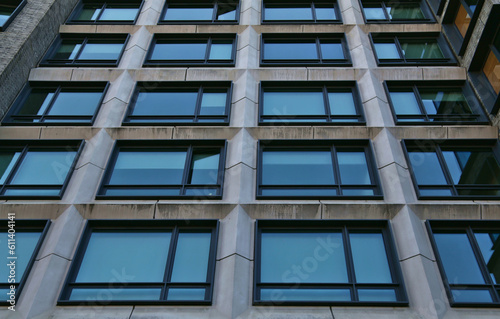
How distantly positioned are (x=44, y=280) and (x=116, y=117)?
6459 millimetres

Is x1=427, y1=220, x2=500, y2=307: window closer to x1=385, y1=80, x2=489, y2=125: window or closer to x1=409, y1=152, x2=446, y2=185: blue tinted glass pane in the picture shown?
x1=409, y1=152, x2=446, y2=185: blue tinted glass pane

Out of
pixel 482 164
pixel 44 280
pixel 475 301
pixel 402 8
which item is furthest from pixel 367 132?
pixel 44 280

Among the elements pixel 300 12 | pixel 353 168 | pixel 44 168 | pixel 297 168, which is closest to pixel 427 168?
pixel 353 168

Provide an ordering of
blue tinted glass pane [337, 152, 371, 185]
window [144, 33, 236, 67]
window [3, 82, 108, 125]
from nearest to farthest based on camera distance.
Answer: blue tinted glass pane [337, 152, 371, 185], window [3, 82, 108, 125], window [144, 33, 236, 67]

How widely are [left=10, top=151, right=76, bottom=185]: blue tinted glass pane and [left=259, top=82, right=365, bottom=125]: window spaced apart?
6259 mm

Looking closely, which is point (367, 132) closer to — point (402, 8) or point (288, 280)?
point (288, 280)

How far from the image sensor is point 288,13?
21.6 metres

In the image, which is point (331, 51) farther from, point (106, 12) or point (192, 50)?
point (106, 12)

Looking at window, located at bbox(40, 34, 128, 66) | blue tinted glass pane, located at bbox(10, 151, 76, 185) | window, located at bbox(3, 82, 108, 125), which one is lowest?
blue tinted glass pane, located at bbox(10, 151, 76, 185)

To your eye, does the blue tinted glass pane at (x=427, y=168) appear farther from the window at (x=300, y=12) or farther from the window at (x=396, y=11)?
the window at (x=300, y=12)

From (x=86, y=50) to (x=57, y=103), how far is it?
133 inches

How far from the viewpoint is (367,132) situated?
51.4ft

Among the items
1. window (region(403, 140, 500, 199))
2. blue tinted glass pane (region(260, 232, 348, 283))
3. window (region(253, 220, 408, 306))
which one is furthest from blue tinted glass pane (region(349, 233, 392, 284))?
window (region(403, 140, 500, 199))

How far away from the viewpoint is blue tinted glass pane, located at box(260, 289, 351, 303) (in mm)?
11656
